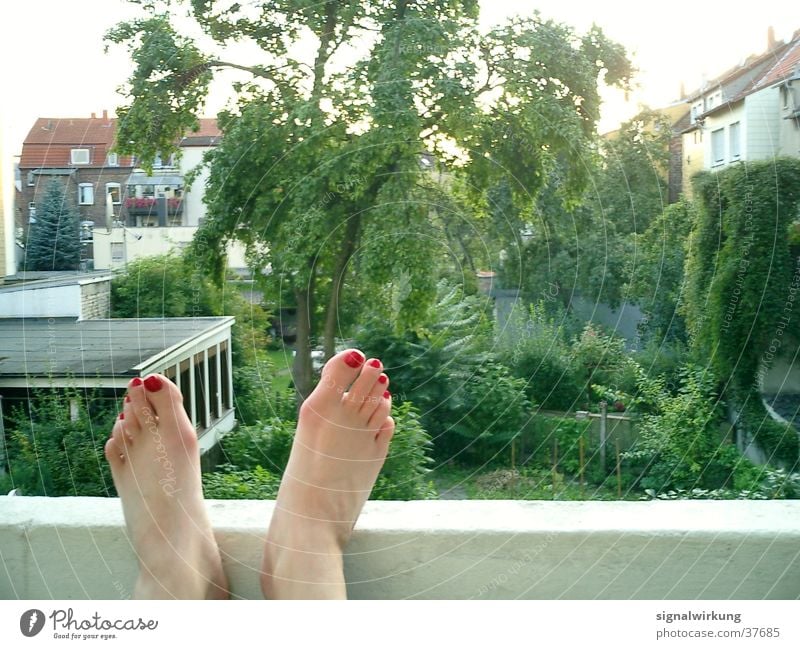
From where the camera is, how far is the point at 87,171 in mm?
1224

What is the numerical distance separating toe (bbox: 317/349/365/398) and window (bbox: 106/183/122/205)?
0.37 metres

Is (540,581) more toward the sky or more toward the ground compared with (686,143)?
more toward the ground

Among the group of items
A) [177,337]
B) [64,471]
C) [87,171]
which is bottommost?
[64,471]

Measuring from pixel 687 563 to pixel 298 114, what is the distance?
810mm

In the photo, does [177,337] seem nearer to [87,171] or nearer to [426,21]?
[87,171]

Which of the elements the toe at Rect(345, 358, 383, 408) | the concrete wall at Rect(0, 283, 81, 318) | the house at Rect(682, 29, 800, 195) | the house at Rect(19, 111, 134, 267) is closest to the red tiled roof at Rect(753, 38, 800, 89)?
the house at Rect(682, 29, 800, 195)

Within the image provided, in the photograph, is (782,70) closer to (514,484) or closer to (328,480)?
(514,484)

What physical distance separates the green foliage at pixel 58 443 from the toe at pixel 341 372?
31 centimetres

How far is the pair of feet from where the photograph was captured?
119 centimetres

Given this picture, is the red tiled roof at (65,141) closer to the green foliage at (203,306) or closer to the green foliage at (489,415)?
the green foliage at (203,306)

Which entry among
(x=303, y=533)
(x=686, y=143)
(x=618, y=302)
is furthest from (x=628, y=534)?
(x=686, y=143)

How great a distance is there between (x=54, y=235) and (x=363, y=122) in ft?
1.59

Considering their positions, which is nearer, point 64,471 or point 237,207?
point 237,207

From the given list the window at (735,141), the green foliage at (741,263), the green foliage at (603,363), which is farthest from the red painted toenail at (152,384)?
the window at (735,141)
